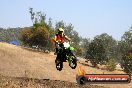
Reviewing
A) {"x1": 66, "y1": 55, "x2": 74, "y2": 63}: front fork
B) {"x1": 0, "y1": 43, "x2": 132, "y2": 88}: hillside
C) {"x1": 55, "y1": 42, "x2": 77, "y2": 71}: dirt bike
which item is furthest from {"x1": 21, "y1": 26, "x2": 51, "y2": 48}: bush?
{"x1": 66, "y1": 55, "x2": 74, "y2": 63}: front fork

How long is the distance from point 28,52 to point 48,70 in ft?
44.9

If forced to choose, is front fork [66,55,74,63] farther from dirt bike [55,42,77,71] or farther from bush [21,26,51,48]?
bush [21,26,51,48]

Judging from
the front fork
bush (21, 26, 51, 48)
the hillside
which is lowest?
the front fork

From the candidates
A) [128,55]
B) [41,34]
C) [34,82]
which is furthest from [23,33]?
[34,82]

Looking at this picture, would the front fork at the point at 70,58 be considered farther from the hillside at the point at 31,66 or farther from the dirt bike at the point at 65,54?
the hillside at the point at 31,66

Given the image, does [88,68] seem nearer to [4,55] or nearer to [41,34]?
[41,34]

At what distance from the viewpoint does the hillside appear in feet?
210

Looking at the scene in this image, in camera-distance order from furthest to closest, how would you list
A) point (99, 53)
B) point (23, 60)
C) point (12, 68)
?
point (99, 53)
point (23, 60)
point (12, 68)

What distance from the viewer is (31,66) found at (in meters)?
69.9

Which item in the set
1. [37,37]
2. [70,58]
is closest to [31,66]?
[37,37]

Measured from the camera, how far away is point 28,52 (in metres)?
81.4

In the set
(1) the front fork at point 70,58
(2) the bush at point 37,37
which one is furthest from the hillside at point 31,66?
(1) the front fork at point 70,58

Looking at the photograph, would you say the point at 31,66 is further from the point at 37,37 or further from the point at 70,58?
the point at 70,58

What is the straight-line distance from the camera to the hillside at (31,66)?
64125 millimetres
